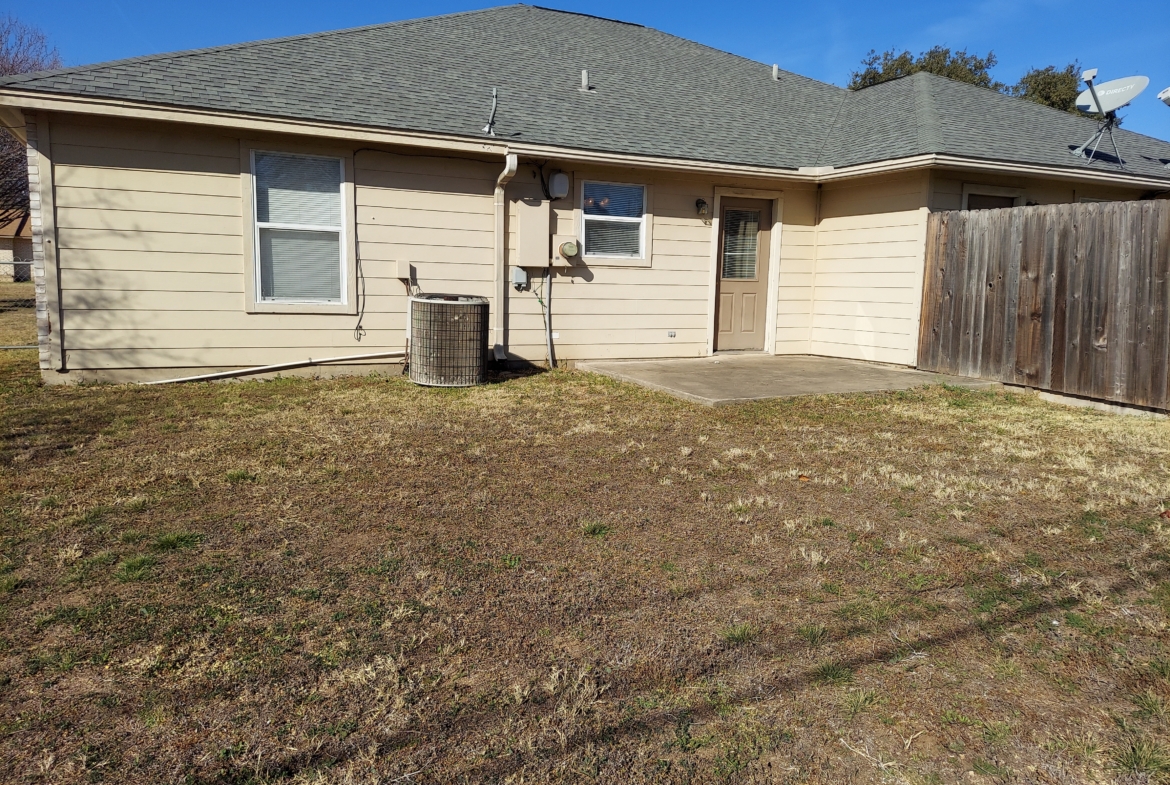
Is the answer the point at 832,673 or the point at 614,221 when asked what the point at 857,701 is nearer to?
the point at 832,673

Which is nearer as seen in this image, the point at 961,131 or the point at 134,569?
the point at 134,569

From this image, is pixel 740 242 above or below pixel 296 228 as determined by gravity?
above

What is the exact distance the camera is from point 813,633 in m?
2.85

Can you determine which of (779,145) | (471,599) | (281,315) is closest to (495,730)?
(471,599)

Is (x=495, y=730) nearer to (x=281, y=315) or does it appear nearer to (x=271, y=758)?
(x=271, y=758)

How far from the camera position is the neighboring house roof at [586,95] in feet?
25.5

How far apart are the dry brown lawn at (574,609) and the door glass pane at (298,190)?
3.10 meters

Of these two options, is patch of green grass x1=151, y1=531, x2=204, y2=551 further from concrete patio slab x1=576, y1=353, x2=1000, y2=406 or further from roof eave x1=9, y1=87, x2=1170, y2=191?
roof eave x1=9, y1=87, x2=1170, y2=191

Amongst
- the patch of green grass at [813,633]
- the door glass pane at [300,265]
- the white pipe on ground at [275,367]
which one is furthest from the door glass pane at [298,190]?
the patch of green grass at [813,633]

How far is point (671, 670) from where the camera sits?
102 inches

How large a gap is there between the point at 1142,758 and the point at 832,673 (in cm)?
84

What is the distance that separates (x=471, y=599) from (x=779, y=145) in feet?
29.0

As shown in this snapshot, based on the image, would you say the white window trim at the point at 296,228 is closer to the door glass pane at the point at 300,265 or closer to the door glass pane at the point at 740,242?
the door glass pane at the point at 300,265

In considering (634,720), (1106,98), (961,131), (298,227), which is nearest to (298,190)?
(298,227)
